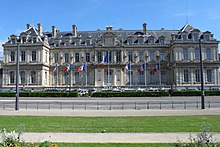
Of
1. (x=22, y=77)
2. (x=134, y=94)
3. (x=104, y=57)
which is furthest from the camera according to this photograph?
(x=22, y=77)

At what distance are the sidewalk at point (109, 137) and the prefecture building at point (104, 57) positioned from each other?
173 feet

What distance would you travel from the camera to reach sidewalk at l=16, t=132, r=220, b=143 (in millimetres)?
10477

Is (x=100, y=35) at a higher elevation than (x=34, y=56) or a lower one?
higher

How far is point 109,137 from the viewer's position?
447 inches

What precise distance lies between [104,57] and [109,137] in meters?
55.6

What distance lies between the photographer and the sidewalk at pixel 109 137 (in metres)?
10.5

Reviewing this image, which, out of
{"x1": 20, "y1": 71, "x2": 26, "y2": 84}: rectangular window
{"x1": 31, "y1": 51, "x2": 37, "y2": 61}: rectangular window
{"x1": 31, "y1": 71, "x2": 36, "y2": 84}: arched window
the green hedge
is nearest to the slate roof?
{"x1": 31, "y1": 51, "x2": 37, "y2": 61}: rectangular window

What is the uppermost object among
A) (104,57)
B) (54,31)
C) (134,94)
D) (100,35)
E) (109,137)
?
(54,31)

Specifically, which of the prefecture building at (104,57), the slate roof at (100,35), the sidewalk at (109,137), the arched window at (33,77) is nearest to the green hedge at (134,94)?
the prefecture building at (104,57)

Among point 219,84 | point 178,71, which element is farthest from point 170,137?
point 219,84

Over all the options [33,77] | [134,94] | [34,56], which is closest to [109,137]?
[134,94]

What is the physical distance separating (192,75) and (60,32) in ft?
133

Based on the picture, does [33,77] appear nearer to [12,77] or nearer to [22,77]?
[22,77]

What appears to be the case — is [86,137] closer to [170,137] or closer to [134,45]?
[170,137]
